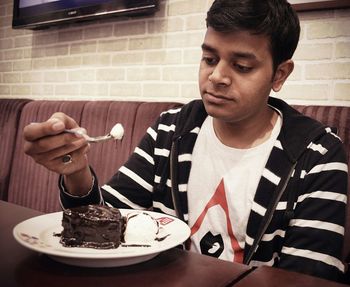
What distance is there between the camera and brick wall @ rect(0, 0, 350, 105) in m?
1.69

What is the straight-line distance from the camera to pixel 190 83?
6.95ft

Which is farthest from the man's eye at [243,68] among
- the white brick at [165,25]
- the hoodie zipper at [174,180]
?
the white brick at [165,25]

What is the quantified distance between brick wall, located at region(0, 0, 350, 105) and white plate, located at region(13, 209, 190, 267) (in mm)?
1146

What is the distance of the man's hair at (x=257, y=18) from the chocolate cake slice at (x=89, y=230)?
714mm

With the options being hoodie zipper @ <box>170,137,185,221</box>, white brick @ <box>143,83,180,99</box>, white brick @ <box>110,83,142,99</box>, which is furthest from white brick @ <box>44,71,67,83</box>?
hoodie zipper @ <box>170,137,185,221</box>

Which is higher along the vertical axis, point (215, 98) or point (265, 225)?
point (215, 98)

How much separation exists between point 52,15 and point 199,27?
1164 mm

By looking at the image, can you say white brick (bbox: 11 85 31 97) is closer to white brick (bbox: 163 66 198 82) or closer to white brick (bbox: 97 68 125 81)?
white brick (bbox: 97 68 125 81)

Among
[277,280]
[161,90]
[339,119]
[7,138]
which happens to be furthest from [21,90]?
[277,280]

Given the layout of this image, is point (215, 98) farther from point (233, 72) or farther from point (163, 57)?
point (163, 57)

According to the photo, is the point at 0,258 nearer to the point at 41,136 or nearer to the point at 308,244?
the point at 41,136

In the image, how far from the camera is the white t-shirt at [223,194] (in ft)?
4.00

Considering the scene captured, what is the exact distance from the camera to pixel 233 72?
3.97 ft

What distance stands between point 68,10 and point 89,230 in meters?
2.15
